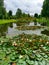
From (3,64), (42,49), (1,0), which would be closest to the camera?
(3,64)

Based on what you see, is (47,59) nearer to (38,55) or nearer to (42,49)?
(38,55)

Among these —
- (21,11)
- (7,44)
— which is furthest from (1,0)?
(7,44)

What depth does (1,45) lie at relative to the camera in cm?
898

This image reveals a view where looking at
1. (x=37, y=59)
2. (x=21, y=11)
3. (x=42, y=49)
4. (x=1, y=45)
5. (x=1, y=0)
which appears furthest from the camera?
(x=21, y=11)

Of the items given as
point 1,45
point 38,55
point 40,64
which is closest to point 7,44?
point 1,45

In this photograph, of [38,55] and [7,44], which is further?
[7,44]

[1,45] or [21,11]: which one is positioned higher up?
[1,45]

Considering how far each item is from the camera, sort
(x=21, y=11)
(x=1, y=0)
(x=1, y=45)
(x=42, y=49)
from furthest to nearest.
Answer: (x=21, y=11) < (x=1, y=0) < (x=1, y=45) < (x=42, y=49)

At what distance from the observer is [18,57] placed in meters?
7.23

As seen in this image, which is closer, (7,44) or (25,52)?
(25,52)

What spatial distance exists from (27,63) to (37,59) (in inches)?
19.6

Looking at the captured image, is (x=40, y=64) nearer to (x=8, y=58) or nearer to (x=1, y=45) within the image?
(x=8, y=58)

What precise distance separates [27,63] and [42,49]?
1.84 meters

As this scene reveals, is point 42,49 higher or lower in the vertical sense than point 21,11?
higher
